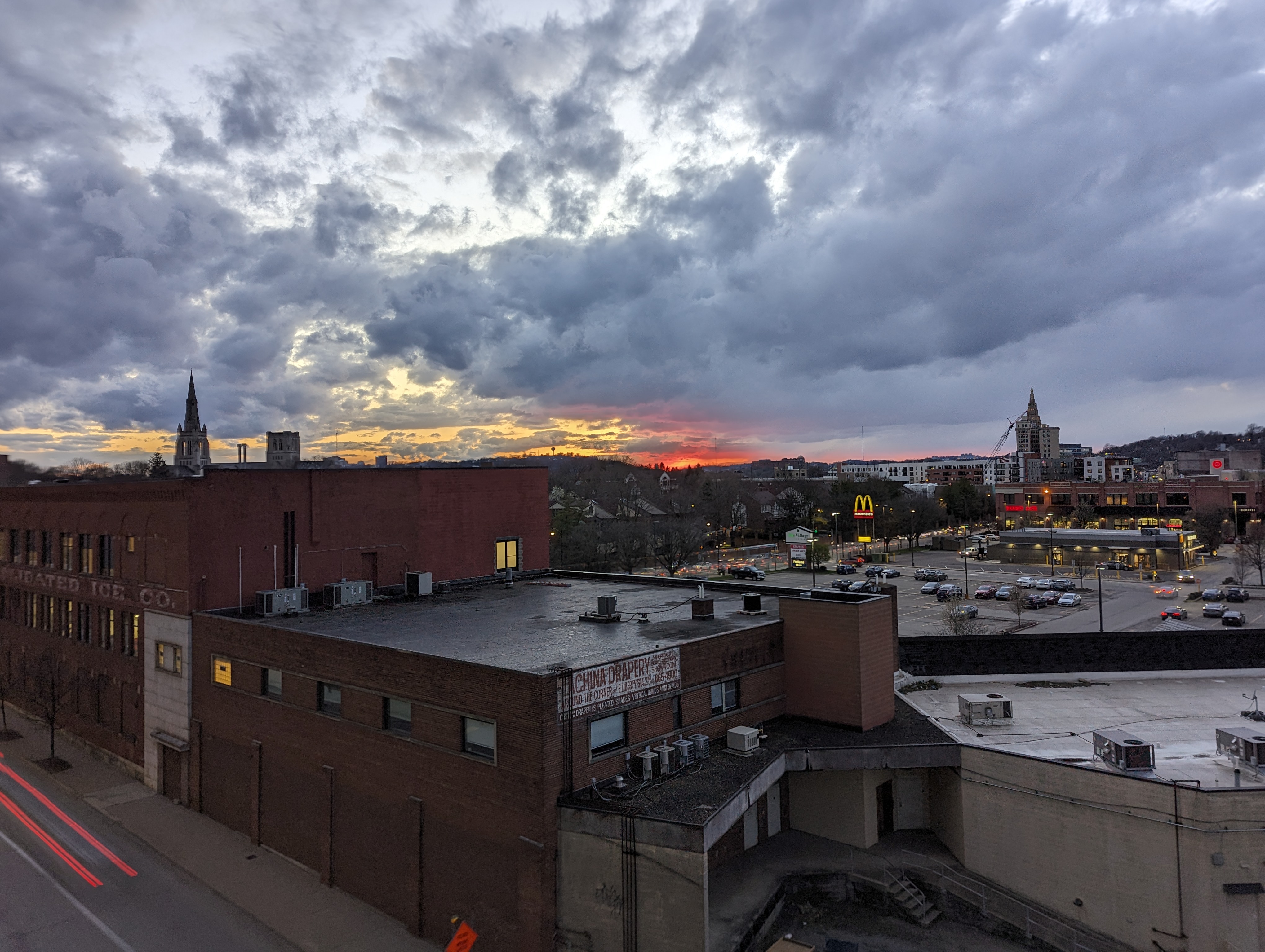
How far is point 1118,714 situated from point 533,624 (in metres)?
20.8

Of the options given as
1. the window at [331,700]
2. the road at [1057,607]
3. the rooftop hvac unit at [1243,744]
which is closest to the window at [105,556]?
the window at [331,700]

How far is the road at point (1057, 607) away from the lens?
5453cm

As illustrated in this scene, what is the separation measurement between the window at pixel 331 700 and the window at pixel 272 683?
221cm

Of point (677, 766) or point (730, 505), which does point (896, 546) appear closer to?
point (730, 505)

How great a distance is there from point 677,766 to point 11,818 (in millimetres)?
25580

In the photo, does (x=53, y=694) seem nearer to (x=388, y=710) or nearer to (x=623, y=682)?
(x=388, y=710)

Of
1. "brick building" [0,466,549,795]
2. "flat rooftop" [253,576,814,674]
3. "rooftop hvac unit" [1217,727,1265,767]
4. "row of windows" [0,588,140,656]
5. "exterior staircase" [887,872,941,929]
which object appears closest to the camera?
"exterior staircase" [887,872,941,929]

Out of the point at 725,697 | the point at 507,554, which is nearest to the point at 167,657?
the point at 507,554

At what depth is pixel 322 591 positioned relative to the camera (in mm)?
29766

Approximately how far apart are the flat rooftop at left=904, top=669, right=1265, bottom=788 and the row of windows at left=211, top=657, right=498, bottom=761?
14.3 metres

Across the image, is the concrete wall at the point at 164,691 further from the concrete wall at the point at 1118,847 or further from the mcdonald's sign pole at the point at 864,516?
the mcdonald's sign pole at the point at 864,516

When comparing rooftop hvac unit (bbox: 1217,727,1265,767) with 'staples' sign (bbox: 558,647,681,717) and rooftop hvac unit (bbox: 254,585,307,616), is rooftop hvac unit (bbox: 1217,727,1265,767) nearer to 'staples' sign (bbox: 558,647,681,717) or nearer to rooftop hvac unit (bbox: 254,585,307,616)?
'staples' sign (bbox: 558,647,681,717)

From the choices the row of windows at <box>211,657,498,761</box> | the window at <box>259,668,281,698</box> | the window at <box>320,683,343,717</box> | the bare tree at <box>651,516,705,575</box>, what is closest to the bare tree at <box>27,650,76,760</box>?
the row of windows at <box>211,657,498,761</box>

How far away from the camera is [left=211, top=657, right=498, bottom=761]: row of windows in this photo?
17250 mm
